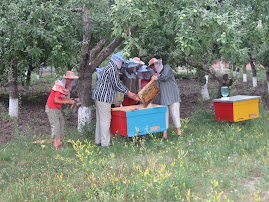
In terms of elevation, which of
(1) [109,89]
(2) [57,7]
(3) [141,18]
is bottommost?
(1) [109,89]

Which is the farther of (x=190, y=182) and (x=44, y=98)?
(x=44, y=98)

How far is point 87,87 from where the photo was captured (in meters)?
7.63

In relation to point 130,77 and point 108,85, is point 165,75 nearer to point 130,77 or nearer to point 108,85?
point 130,77

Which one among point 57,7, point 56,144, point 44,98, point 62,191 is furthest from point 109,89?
point 44,98

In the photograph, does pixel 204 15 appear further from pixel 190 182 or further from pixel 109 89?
pixel 190 182

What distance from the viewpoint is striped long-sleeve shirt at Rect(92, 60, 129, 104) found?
19.8ft

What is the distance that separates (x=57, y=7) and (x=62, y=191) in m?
3.81

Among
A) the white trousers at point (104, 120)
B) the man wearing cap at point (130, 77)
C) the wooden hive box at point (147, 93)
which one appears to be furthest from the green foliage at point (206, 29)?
the white trousers at point (104, 120)

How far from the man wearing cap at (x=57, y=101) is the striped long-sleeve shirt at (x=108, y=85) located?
494 mm

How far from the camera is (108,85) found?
6090mm

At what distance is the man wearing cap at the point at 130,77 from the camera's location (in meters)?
6.52

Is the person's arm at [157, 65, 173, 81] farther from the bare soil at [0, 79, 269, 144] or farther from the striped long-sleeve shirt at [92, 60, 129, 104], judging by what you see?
the bare soil at [0, 79, 269, 144]

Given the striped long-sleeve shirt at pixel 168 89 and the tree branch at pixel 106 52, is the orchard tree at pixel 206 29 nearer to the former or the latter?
the striped long-sleeve shirt at pixel 168 89

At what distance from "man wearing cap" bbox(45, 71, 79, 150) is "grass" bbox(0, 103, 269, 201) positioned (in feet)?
1.09
